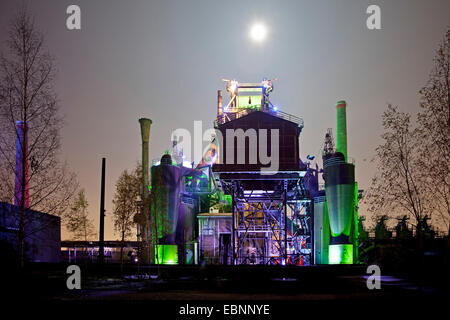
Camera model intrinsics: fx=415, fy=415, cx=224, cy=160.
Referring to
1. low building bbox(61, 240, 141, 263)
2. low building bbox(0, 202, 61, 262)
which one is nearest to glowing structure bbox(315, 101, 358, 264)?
low building bbox(61, 240, 141, 263)

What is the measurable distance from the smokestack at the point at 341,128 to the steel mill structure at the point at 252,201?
15cm

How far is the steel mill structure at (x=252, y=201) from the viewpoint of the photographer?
42.7 meters

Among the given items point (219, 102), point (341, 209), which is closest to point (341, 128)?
point (341, 209)

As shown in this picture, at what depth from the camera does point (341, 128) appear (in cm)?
6153

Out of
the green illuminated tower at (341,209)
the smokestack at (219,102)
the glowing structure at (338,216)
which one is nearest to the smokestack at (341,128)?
the glowing structure at (338,216)

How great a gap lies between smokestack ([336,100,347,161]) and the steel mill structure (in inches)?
5.8

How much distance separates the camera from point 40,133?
1717 centimetres

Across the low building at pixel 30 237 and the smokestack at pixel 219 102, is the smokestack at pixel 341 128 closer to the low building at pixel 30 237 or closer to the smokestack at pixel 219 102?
the smokestack at pixel 219 102

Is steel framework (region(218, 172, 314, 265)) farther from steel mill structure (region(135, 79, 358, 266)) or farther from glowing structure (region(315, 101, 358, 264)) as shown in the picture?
glowing structure (region(315, 101, 358, 264))

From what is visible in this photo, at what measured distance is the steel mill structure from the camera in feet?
140

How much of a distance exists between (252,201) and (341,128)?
20.7 m

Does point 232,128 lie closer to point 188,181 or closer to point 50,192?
point 188,181

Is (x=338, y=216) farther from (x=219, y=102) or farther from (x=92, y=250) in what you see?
(x=92, y=250)
